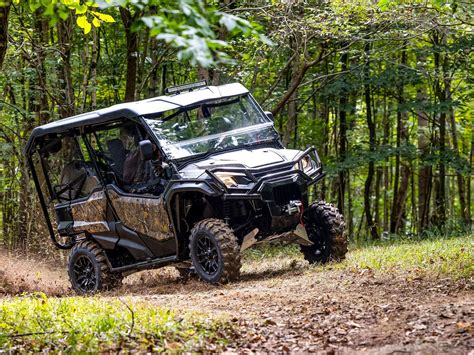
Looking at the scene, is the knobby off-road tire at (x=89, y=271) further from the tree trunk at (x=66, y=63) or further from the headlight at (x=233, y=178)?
the tree trunk at (x=66, y=63)

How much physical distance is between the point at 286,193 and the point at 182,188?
4.89 feet

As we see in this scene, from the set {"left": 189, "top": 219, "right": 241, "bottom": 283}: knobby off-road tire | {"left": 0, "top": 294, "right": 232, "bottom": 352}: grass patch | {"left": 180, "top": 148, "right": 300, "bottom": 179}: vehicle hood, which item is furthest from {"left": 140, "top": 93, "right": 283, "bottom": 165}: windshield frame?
{"left": 0, "top": 294, "right": 232, "bottom": 352}: grass patch

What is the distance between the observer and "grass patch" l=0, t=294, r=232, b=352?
7.16 metres

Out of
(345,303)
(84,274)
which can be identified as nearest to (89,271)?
(84,274)

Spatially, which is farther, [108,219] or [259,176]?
[108,219]

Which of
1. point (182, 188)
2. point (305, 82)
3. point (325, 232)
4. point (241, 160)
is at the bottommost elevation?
point (325, 232)

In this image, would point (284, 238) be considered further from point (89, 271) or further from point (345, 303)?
point (89, 271)

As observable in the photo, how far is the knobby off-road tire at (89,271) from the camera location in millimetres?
12961

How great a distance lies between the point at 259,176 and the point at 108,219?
293 centimetres

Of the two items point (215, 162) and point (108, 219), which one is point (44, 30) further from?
point (215, 162)

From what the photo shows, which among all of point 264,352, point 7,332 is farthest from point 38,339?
point 264,352

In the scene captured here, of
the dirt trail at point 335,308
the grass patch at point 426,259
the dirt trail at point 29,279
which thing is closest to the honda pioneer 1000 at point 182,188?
the dirt trail at point 335,308

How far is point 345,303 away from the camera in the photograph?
343 inches

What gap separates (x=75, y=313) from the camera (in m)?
8.34
